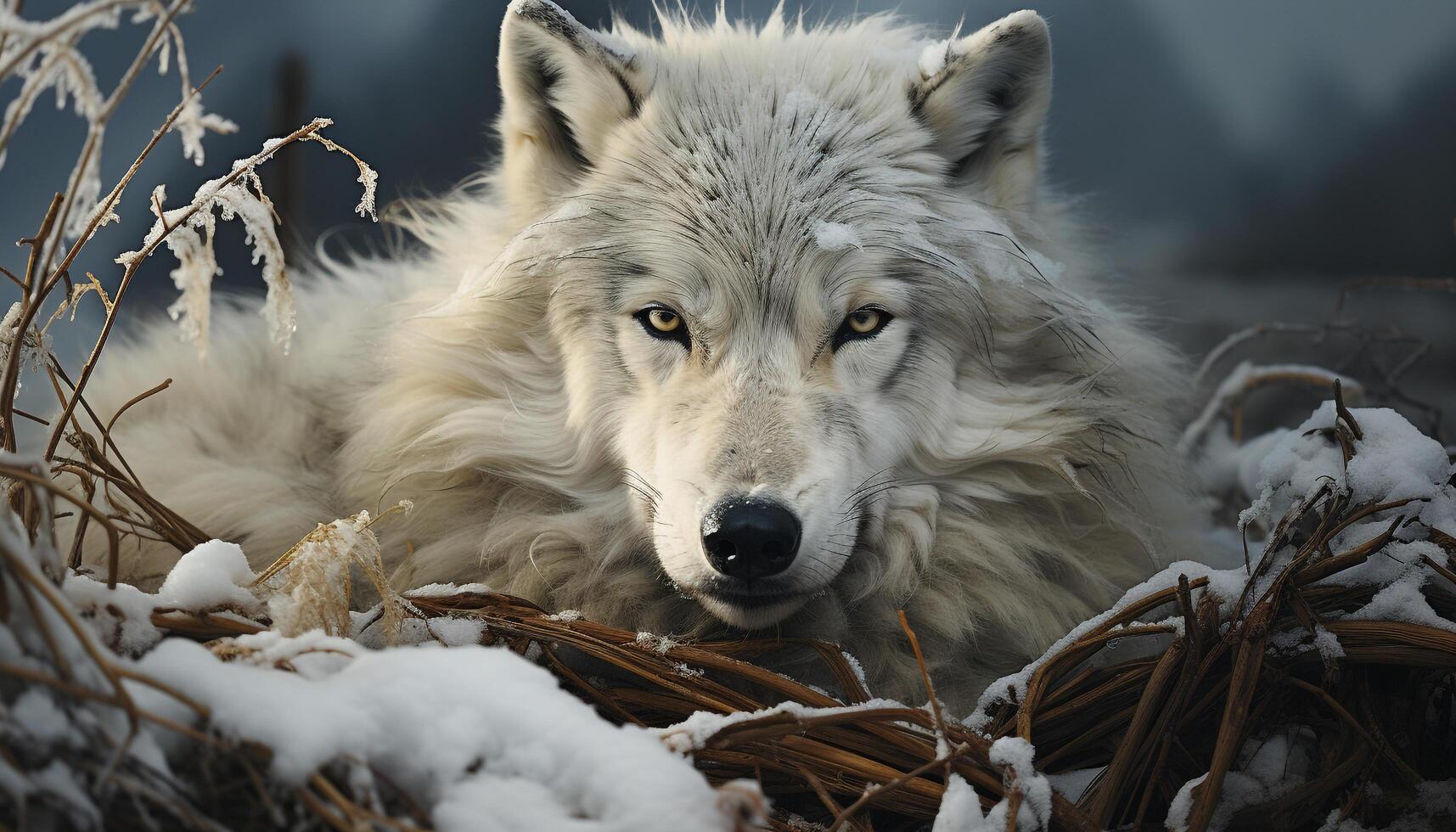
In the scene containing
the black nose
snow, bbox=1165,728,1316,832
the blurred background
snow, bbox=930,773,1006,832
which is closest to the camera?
snow, bbox=930,773,1006,832

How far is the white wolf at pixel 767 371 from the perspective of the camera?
1.93 metres

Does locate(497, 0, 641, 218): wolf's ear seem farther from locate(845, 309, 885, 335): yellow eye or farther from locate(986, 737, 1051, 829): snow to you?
locate(986, 737, 1051, 829): snow

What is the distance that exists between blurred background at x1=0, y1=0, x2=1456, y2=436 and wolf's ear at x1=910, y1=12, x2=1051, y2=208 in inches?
46.9

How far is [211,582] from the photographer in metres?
1.28

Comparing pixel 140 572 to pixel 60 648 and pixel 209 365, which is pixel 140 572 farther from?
pixel 60 648

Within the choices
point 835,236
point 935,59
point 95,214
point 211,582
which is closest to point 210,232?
point 95,214

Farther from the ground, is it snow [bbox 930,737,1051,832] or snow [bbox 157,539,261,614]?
snow [bbox 157,539,261,614]

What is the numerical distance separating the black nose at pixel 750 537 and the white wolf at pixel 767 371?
0.28ft

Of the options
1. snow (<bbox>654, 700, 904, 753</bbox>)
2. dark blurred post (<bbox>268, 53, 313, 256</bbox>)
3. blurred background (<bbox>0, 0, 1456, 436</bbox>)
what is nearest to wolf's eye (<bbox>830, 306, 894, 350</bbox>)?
snow (<bbox>654, 700, 904, 753</bbox>)

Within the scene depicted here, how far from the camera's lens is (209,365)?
8.95 feet

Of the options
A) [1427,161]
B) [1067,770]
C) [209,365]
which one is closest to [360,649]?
[1067,770]

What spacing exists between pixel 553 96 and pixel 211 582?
1.39m

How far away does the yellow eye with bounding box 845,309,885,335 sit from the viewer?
6.55ft

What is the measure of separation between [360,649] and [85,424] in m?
2.00
